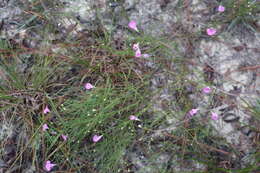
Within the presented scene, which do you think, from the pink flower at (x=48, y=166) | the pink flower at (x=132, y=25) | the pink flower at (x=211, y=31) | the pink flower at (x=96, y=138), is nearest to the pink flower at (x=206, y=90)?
the pink flower at (x=211, y=31)

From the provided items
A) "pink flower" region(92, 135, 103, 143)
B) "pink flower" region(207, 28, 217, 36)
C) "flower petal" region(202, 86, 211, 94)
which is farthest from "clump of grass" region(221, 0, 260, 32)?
"pink flower" region(92, 135, 103, 143)

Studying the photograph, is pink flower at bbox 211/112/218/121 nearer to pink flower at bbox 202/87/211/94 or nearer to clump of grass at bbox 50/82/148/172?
pink flower at bbox 202/87/211/94

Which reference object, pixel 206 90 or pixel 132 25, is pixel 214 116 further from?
pixel 132 25

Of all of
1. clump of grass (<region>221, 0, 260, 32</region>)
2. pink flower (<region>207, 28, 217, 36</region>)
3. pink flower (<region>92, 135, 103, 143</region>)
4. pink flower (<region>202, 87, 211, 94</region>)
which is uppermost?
clump of grass (<region>221, 0, 260, 32</region>)

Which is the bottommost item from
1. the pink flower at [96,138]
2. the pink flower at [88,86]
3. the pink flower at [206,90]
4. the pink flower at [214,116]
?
the pink flower at [96,138]

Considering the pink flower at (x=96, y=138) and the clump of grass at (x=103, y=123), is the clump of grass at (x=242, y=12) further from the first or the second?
the pink flower at (x=96, y=138)

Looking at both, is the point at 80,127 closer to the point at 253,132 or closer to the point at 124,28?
Result: the point at 124,28

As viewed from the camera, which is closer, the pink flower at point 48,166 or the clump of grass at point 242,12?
the pink flower at point 48,166

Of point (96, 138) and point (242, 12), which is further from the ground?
point (242, 12)

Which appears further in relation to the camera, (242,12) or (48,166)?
(242,12)

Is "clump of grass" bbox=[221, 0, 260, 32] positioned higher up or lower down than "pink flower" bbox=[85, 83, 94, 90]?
higher up

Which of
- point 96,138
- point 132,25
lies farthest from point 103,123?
point 132,25
